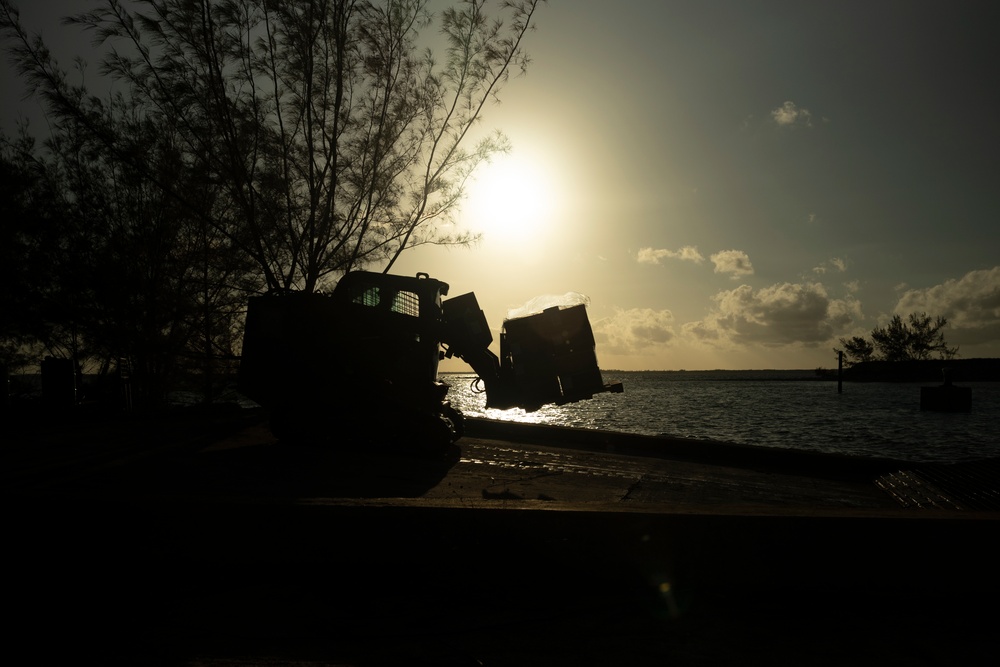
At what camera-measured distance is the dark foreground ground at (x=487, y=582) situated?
2.83m

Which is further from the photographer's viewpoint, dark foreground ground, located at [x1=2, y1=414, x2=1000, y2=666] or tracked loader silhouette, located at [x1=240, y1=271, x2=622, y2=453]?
tracked loader silhouette, located at [x1=240, y1=271, x2=622, y2=453]

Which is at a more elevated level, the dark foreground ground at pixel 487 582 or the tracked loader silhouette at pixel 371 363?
the tracked loader silhouette at pixel 371 363

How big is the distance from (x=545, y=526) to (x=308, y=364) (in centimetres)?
848

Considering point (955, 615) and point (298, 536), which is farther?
point (298, 536)

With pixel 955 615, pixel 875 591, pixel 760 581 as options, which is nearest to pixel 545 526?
pixel 760 581

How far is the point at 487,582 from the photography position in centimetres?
351

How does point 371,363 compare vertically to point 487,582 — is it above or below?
above

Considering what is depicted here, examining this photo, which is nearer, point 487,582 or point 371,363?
point 487,582

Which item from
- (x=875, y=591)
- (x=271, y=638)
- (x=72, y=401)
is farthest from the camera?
(x=72, y=401)

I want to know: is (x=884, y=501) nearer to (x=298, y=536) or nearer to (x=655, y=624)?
(x=655, y=624)

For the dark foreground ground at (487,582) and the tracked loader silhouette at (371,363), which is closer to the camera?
the dark foreground ground at (487,582)

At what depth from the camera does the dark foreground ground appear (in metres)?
2.83

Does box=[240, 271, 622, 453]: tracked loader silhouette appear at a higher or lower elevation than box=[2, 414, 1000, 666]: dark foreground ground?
higher

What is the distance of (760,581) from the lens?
3.33 meters
